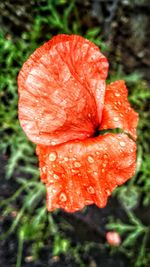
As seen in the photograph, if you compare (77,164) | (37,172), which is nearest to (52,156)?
(77,164)

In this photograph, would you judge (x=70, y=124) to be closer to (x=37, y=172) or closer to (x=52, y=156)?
(x=52, y=156)

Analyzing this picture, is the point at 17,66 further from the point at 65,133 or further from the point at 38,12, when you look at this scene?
the point at 65,133

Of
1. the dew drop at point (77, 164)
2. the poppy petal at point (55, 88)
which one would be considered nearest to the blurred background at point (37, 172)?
the poppy petal at point (55, 88)

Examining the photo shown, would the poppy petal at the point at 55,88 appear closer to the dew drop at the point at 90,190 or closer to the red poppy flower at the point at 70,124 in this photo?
the red poppy flower at the point at 70,124

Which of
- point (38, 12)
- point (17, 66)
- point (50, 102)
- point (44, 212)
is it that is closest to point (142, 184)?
point (44, 212)

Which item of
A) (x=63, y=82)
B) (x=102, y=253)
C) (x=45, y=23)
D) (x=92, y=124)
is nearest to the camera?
(x=63, y=82)

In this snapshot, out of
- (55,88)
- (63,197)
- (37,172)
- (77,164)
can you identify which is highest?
(55,88)
